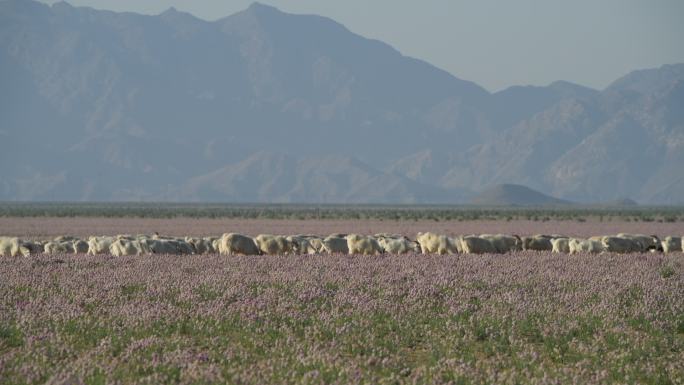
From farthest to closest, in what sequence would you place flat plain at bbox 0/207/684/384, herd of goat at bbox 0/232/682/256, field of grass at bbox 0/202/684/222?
1. field of grass at bbox 0/202/684/222
2. herd of goat at bbox 0/232/682/256
3. flat plain at bbox 0/207/684/384

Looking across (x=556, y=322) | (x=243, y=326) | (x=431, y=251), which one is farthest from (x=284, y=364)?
(x=431, y=251)

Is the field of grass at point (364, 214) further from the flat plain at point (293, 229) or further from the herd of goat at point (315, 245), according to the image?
the herd of goat at point (315, 245)

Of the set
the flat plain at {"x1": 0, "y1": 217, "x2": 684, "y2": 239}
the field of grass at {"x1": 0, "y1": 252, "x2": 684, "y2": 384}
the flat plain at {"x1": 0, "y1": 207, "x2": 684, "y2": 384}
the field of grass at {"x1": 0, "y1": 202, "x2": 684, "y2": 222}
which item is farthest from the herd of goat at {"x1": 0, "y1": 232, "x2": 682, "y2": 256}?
the field of grass at {"x1": 0, "y1": 202, "x2": 684, "y2": 222}

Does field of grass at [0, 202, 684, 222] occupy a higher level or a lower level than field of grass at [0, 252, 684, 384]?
higher

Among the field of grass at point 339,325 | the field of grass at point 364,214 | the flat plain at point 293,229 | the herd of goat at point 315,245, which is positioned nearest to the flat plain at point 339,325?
the field of grass at point 339,325

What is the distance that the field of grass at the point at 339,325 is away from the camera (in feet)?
31.9

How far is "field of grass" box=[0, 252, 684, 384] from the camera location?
9719 mm

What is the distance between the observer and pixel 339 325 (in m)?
11.9

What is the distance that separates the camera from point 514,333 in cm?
1171

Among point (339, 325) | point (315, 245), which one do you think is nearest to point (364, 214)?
point (315, 245)

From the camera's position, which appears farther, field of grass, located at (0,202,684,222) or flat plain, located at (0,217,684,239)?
field of grass, located at (0,202,684,222)

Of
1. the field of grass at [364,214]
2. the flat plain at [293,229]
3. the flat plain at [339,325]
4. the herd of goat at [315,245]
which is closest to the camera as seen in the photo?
the flat plain at [339,325]

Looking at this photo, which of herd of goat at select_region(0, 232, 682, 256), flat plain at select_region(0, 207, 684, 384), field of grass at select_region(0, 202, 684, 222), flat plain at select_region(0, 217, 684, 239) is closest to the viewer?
flat plain at select_region(0, 207, 684, 384)

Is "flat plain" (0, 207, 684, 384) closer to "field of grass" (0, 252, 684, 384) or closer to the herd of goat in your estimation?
"field of grass" (0, 252, 684, 384)
